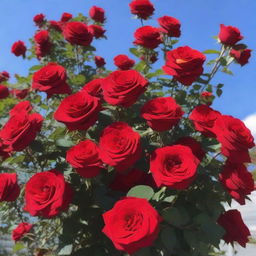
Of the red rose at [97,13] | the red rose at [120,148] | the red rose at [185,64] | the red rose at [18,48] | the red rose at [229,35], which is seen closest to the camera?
the red rose at [120,148]

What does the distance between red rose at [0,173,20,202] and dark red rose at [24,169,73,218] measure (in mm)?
203

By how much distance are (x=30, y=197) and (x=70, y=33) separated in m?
1.13

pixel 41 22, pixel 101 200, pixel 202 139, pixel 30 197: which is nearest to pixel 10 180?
pixel 30 197

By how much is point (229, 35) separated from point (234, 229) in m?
0.89

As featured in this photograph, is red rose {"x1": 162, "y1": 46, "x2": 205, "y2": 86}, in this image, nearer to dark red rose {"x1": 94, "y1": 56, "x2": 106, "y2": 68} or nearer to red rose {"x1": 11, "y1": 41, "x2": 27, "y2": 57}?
dark red rose {"x1": 94, "y1": 56, "x2": 106, "y2": 68}

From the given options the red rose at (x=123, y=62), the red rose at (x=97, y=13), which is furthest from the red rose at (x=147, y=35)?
the red rose at (x=97, y=13)

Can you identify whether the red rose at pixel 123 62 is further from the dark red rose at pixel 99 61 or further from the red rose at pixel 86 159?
the dark red rose at pixel 99 61

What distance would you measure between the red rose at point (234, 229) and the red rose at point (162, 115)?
21.5 inches

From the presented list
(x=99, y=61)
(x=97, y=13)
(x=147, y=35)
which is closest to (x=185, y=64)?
(x=147, y=35)

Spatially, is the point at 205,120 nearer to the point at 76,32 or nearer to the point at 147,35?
the point at 147,35

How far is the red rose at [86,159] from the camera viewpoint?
1.48m

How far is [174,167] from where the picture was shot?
1393 millimetres

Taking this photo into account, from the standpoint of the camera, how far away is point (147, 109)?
5.12ft

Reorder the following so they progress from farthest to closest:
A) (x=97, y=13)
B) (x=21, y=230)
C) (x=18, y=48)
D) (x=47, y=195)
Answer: (x=18, y=48)
(x=97, y=13)
(x=21, y=230)
(x=47, y=195)
